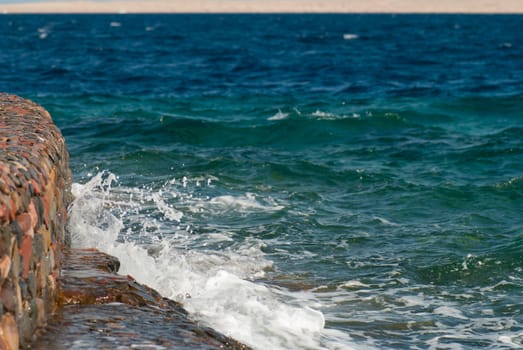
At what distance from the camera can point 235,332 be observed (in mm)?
7711

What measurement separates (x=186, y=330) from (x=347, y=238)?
5.60m

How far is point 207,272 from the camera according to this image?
1018cm

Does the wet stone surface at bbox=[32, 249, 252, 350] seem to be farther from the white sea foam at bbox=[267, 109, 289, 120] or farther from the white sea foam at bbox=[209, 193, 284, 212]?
the white sea foam at bbox=[267, 109, 289, 120]

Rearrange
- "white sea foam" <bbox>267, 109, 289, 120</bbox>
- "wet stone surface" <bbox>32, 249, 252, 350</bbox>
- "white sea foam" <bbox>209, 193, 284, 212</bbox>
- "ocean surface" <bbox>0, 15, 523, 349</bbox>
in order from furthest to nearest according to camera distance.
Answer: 1. "white sea foam" <bbox>267, 109, 289, 120</bbox>
2. "white sea foam" <bbox>209, 193, 284, 212</bbox>
3. "ocean surface" <bbox>0, 15, 523, 349</bbox>
4. "wet stone surface" <bbox>32, 249, 252, 350</bbox>

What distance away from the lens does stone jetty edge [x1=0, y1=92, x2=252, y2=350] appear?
5516 millimetres

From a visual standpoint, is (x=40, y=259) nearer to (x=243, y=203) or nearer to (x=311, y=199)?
(x=243, y=203)

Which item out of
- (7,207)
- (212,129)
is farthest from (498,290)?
(212,129)

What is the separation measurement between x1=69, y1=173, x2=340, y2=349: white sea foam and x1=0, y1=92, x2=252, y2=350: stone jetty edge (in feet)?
2.23

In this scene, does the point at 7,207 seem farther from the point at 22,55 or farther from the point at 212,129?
the point at 22,55
